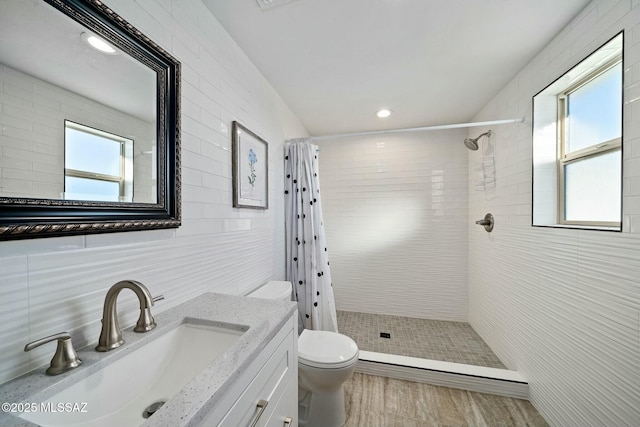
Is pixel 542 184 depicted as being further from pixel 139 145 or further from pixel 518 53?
pixel 139 145

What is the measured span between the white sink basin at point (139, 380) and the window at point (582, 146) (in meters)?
1.87

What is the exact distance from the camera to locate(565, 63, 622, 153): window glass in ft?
3.99

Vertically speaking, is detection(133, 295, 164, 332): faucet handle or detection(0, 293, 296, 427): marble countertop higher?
detection(133, 295, 164, 332): faucet handle

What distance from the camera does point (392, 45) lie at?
59.7 inches

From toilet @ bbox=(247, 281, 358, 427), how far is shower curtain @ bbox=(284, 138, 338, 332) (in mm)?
531

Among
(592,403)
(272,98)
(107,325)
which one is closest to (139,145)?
(107,325)

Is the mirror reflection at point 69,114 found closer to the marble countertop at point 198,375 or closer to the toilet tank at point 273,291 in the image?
the marble countertop at point 198,375

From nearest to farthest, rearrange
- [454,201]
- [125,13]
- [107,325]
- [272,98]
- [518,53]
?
[107,325], [125,13], [518,53], [272,98], [454,201]

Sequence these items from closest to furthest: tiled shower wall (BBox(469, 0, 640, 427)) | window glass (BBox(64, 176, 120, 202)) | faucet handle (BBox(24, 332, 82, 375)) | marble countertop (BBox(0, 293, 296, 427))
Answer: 1. marble countertop (BBox(0, 293, 296, 427))
2. faucet handle (BBox(24, 332, 82, 375))
3. window glass (BBox(64, 176, 120, 202))
4. tiled shower wall (BBox(469, 0, 640, 427))

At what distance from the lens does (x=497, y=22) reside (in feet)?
4.37

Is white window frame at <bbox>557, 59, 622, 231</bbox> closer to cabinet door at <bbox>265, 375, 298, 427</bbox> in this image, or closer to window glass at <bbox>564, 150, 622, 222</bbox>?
window glass at <bbox>564, 150, 622, 222</bbox>

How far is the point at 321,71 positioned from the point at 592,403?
2477 millimetres

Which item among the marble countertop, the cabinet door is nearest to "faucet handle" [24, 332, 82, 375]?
the marble countertop

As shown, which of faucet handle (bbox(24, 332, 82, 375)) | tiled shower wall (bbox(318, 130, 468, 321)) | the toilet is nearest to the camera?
faucet handle (bbox(24, 332, 82, 375))
